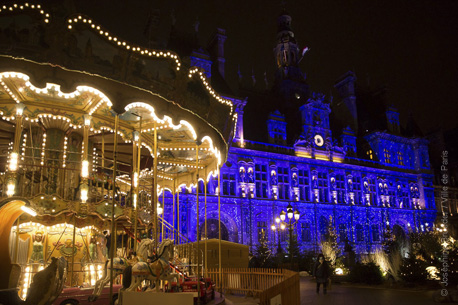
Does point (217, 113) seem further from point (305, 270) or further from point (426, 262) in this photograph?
point (305, 270)

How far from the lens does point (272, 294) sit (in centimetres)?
902

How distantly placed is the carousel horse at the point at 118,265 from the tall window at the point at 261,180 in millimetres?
22452

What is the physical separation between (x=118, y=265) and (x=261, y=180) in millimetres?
23655

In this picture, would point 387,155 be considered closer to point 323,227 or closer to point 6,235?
point 323,227

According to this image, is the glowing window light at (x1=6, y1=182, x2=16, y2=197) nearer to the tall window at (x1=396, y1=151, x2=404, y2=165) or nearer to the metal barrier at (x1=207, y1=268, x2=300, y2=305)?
the metal barrier at (x1=207, y1=268, x2=300, y2=305)

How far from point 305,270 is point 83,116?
1861cm

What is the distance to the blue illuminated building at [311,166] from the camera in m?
30.2

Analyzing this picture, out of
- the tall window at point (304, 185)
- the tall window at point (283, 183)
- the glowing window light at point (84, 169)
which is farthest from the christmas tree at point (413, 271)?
the tall window at point (304, 185)

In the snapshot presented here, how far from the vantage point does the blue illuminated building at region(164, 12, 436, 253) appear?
3023cm

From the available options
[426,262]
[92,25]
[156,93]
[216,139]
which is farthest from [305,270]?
[92,25]

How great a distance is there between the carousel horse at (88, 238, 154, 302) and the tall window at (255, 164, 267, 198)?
22.5 metres

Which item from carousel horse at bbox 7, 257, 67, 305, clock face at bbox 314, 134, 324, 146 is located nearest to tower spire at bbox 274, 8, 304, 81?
clock face at bbox 314, 134, 324, 146

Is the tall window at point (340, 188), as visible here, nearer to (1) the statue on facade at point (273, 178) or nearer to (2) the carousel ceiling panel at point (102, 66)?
(1) the statue on facade at point (273, 178)

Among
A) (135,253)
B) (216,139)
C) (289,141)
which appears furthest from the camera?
(289,141)
